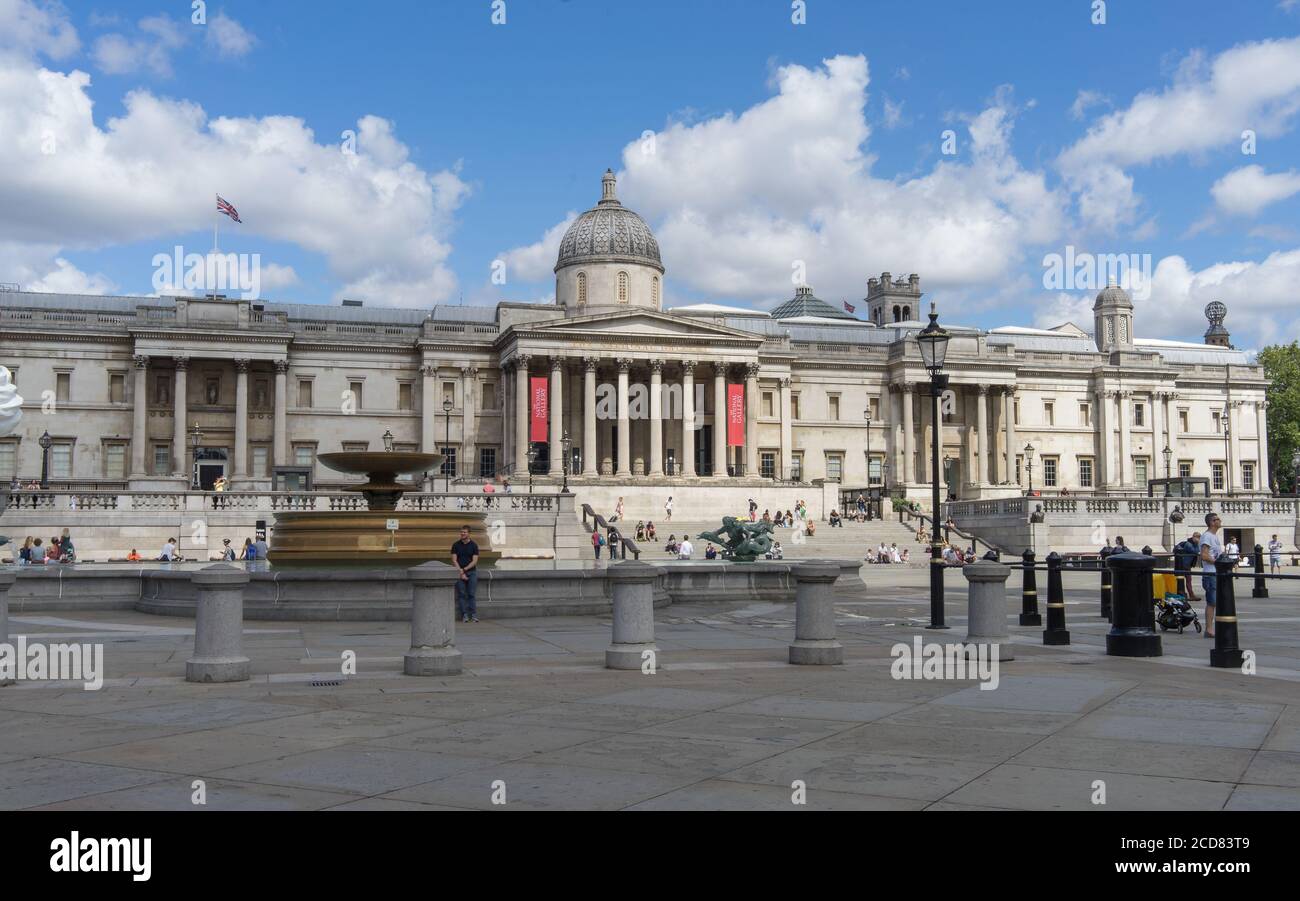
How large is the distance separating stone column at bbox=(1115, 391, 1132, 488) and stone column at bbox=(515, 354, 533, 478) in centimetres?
4560

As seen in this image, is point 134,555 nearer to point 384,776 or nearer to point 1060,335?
point 384,776

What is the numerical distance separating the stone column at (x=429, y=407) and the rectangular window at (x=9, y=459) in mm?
23278

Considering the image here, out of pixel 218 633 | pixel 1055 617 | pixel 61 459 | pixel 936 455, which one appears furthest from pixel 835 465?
pixel 218 633

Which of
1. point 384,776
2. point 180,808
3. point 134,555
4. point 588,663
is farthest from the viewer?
point 134,555

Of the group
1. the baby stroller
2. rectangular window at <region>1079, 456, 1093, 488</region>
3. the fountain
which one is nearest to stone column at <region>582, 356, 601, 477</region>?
rectangular window at <region>1079, 456, 1093, 488</region>

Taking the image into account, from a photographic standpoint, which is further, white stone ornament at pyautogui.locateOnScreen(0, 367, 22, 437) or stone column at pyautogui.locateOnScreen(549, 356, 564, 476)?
stone column at pyautogui.locateOnScreen(549, 356, 564, 476)

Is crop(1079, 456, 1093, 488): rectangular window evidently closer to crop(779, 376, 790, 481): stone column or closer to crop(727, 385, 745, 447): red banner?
crop(779, 376, 790, 481): stone column

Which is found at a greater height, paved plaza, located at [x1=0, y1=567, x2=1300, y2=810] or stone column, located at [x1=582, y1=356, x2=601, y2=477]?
stone column, located at [x1=582, y1=356, x2=601, y2=477]

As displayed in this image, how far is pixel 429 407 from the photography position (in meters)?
74.8

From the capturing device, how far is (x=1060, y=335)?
336 ft

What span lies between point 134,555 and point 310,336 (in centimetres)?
3123

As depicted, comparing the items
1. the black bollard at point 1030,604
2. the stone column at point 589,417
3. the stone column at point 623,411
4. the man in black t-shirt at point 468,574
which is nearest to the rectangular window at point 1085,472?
the stone column at point 623,411

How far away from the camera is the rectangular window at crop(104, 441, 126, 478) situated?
71438mm
